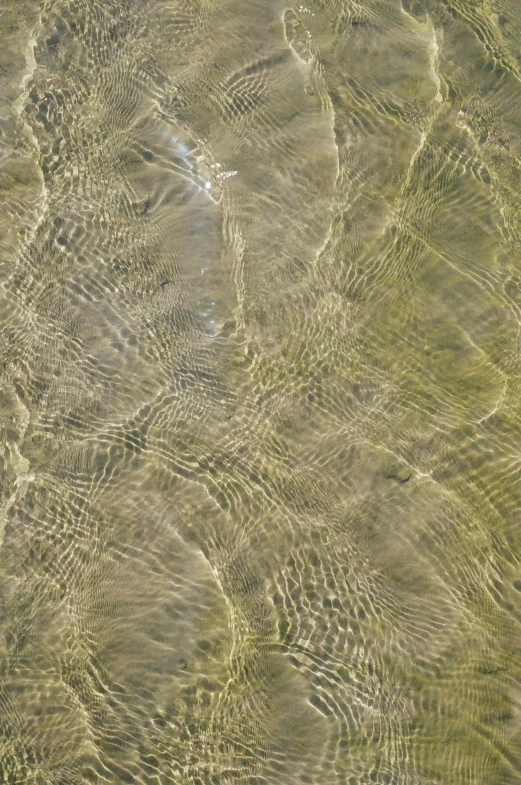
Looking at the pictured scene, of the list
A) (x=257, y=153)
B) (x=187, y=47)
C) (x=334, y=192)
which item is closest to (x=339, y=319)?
(x=334, y=192)

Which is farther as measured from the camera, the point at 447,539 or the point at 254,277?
the point at 254,277

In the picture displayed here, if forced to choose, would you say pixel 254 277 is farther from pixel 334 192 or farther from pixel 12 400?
pixel 12 400

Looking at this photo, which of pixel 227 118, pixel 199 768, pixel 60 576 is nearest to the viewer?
pixel 199 768

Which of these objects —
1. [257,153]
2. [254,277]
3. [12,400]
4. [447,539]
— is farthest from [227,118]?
[447,539]

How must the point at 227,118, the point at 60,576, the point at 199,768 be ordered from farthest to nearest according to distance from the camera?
Result: the point at 227,118 < the point at 60,576 < the point at 199,768

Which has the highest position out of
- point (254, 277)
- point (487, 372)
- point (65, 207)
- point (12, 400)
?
point (487, 372)

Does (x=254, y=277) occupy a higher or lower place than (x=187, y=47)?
lower

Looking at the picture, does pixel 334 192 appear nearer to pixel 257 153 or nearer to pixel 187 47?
pixel 257 153
